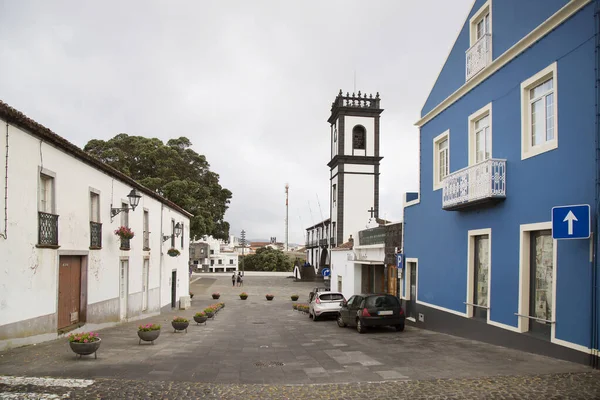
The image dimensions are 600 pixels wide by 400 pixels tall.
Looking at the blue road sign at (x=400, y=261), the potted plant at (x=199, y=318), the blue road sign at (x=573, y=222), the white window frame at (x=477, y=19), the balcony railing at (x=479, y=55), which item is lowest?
the potted plant at (x=199, y=318)

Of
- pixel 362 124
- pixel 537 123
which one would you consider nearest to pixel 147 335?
pixel 537 123

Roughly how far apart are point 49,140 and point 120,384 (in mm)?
7377

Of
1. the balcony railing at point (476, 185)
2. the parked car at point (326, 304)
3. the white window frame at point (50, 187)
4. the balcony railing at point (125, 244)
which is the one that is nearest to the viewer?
the balcony railing at point (476, 185)

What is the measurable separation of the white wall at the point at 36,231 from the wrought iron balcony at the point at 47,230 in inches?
7.0

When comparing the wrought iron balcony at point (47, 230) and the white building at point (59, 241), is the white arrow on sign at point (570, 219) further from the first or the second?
the wrought iron balcony at point (47, 230)

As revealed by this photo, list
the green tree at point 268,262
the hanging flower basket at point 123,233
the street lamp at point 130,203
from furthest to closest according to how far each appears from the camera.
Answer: the green tree at point 268,262
the hanging flower basket at point 123,233
the street lamp at point 130,203

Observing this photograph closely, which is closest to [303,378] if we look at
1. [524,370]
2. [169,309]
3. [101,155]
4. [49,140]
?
[524,370]

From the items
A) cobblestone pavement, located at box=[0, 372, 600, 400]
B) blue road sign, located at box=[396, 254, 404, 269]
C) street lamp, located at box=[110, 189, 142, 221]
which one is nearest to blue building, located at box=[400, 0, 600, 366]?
cobblestone pavement, located at box=[0, 372, 600, 400]

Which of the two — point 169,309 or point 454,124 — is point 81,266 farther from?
point 169,309

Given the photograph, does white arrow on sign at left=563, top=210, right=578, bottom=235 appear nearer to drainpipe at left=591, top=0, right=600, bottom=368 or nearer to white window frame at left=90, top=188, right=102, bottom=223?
drainpipe at left=591, top=0, right=600, bottom=368

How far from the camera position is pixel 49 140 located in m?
12.9

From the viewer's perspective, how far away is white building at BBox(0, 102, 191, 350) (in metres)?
10.9

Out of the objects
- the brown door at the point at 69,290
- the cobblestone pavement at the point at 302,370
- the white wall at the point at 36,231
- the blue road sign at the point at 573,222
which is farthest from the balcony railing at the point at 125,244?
the blue road sign at the point at 573,222

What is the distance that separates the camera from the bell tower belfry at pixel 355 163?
1983 inches
